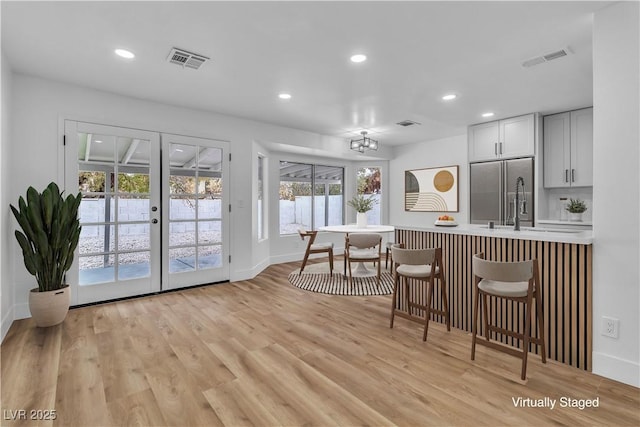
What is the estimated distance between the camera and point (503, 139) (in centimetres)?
499

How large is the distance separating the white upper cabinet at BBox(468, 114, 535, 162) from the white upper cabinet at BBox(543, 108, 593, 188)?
28 cm

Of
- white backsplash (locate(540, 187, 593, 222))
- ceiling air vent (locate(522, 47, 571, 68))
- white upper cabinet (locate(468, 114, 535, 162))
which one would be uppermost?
ceiling air vent (locate(522, 47, 571, 68))

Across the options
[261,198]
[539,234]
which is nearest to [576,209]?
[539,234]

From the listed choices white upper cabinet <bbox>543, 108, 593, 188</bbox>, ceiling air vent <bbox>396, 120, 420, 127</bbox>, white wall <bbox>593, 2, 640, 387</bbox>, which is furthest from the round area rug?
white upper cabinet <bbox>543, 108, 593, 188</bbox>

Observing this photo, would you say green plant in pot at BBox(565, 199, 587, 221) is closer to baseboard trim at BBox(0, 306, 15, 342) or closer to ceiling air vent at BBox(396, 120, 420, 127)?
ceiling air vent at BBox(396, 120, 420, 127)

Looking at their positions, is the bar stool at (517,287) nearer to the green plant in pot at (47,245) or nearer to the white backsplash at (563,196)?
the white backsplash at (563,196)

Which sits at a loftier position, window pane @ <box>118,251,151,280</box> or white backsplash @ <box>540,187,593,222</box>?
white backsplash @ <box>540,187,593,222</box>

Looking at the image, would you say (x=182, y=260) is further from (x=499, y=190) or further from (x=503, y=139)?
(x=503, y=139)

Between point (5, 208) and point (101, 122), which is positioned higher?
point (101, 122)

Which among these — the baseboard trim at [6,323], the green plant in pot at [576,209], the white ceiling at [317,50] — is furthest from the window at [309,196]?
the green plant in pot at [576,209]

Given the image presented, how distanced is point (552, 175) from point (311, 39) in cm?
417

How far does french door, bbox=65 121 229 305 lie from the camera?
12.1 ft

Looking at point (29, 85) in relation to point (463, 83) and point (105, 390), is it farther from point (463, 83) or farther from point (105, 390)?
point (463, 83)

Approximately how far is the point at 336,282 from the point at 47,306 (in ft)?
11.0
